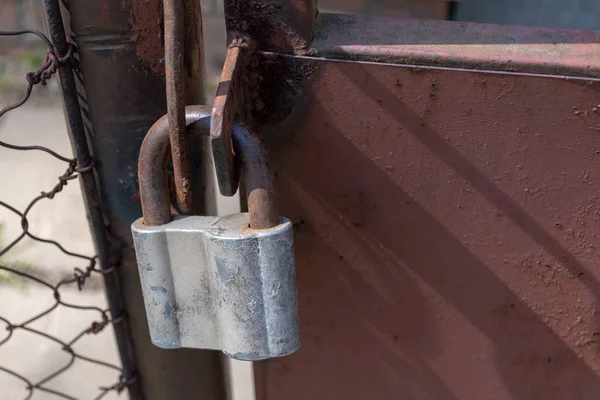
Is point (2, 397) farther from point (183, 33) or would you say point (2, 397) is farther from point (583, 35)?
point (583, 35)

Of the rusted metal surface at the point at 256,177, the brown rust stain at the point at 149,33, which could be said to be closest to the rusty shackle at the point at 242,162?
the rusted metal surface at the point at 256,177

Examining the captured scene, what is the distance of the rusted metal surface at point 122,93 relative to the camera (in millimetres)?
632

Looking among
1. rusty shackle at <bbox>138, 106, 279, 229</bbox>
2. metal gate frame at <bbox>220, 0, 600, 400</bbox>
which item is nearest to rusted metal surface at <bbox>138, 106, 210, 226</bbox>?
rusty shackle at <bbox>138, 106, 279, 229</bbox>

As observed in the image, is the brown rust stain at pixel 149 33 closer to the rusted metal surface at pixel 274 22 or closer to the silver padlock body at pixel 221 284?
the rusted metal surface at pixel 274 22

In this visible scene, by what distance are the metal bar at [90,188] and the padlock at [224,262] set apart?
5.7 inches

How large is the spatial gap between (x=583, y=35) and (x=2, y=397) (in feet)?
5.93

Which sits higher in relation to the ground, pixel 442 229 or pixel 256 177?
pixel 256 177

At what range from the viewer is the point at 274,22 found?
2.16 ft

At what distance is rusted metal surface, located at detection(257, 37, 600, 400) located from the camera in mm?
665

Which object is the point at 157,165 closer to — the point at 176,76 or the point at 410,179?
the point at 176,76

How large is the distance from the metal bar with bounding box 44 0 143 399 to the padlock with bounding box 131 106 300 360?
0.14 meters

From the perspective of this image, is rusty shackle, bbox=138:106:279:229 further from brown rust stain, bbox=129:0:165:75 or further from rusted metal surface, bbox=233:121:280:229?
brown rust stain, bbox=129:0:165:75

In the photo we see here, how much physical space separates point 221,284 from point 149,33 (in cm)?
29

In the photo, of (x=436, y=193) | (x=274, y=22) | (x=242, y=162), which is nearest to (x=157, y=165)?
(x=242, y=162)
